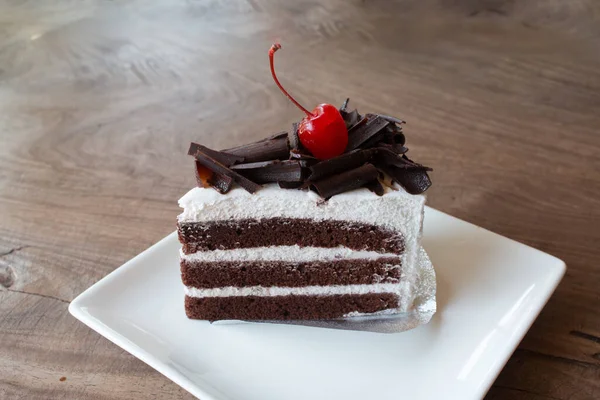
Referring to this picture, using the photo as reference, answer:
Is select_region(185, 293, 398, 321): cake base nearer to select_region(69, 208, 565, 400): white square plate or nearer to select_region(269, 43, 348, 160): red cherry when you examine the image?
select_region(69, 208, 565, 400): white square plate

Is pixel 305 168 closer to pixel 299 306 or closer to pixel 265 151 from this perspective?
pixel 265 151

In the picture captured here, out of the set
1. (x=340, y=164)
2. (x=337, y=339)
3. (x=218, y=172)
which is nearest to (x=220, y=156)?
(x=218, y=172)

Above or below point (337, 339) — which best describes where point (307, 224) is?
above

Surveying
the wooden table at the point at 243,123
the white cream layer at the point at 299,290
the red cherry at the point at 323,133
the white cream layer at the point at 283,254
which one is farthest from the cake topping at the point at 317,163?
the wooden table at the point at 243,123

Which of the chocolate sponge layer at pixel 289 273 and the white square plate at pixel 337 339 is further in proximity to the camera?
the chocolate sponge layer at pixel 289 273

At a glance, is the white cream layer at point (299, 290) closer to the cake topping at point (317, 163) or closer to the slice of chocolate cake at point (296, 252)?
the slice of chocolate cake at point (296, 252)

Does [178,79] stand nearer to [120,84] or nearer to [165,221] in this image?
[120,84]

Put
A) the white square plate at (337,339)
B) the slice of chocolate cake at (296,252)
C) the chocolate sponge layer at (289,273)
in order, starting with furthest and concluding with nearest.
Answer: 1. the chocolate sponge layer at (289,273)
2. the slice of chocolate cake at (296,252)
3. the white square plate at (337,339)
